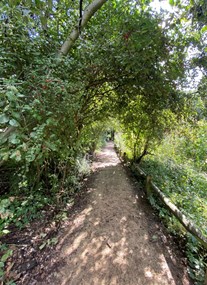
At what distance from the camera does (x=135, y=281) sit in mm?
1979

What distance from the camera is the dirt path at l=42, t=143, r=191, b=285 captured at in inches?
79.7

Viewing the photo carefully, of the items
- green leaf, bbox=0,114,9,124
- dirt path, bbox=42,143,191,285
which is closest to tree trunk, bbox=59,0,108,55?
green leaf, bbox=0,114,9,124

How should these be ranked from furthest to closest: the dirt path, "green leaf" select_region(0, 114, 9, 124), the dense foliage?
the dirt path, the dense foliage, "green leaf" select_region(0, 114, 9, 124)

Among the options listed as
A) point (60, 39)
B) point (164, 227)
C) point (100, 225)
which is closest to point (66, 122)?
point (60, 39)

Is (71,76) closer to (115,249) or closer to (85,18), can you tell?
(85,18)

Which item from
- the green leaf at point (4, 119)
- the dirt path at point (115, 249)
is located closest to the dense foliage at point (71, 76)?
the green leaf at point (4, 119)

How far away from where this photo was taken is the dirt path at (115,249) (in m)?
2.03

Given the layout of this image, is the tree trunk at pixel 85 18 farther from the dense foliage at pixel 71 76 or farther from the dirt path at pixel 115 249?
the dirt path at pixel 115 249

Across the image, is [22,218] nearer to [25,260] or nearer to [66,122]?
[25,260]

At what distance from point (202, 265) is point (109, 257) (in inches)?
53.8

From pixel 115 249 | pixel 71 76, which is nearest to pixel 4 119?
pixel 71 76

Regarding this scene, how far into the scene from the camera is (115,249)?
96.0 inches

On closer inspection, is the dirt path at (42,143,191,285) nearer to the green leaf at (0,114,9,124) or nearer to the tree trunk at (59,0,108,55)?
the green leaf at (0,114,9,124)

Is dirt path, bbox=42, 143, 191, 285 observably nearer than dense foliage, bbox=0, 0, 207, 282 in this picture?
No
